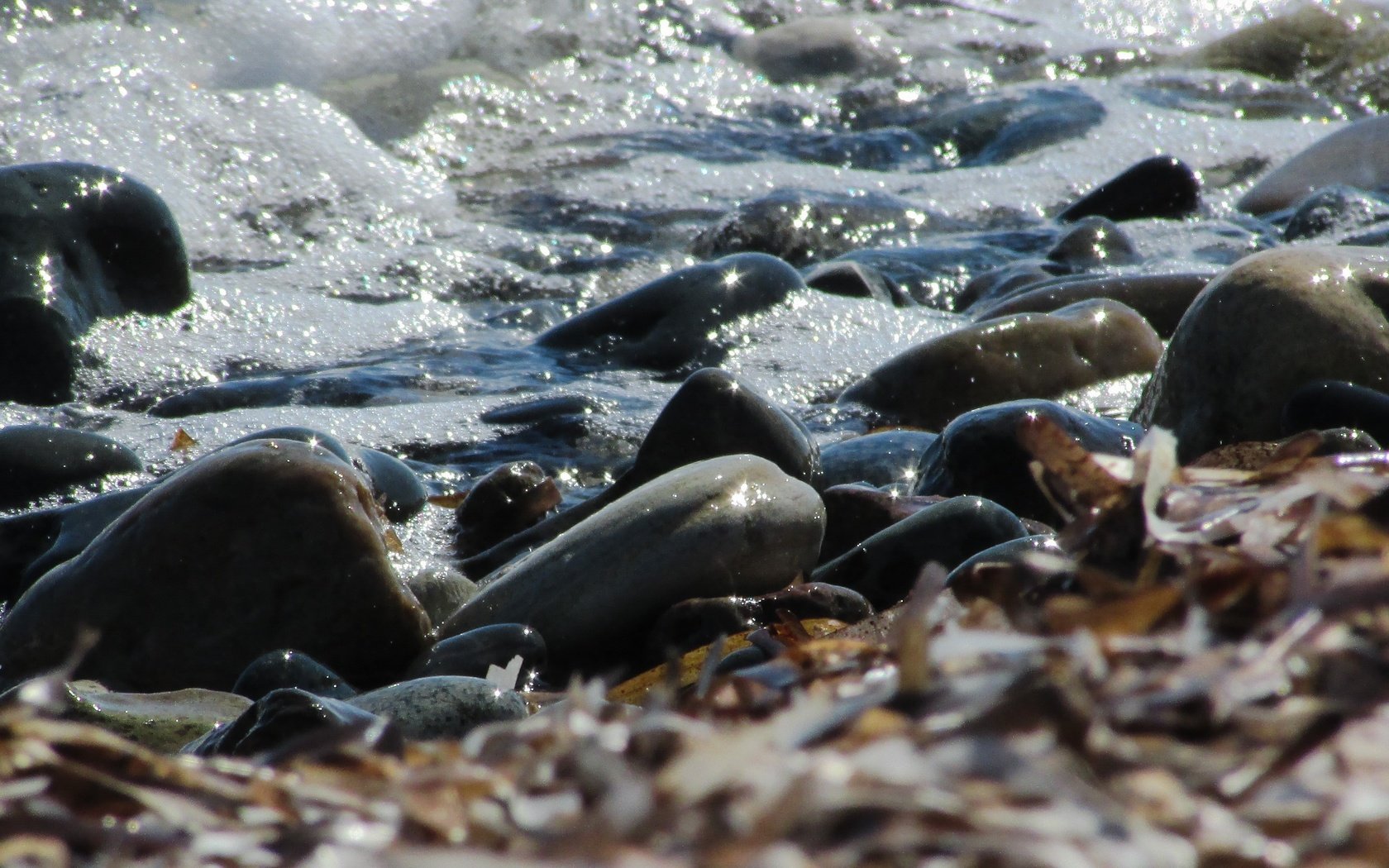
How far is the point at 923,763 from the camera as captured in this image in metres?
0.63

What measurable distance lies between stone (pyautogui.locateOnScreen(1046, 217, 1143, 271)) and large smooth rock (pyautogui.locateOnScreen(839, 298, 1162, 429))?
1.92m

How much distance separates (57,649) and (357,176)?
19.8 feet

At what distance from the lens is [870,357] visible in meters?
5.93

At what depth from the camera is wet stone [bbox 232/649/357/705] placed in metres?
2.77

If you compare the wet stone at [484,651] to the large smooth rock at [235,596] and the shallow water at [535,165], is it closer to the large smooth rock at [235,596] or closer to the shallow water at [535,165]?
the large smooth rock at [235,596]

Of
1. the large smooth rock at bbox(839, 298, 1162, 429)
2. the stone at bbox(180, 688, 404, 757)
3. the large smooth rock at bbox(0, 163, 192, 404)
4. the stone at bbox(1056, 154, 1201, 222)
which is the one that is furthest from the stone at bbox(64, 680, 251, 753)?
the stone at bbox(1056, 154, 1201, 222)

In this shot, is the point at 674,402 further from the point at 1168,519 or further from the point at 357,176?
the point at 357,176

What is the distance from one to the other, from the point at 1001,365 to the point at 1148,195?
3.95 metres

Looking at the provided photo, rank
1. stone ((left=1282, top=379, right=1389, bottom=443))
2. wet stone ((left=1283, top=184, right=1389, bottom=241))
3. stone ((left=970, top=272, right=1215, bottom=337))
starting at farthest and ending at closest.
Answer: wet stone ((left=1283, top=184, right=1389, bottom=241)) < stone ((left=970, top=272, right=1215, bottom=337)) < stone ((left=1282, top=379, right=1389, bottom=443))

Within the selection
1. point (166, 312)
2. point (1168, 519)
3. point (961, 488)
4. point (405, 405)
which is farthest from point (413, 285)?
point (1168, 519)

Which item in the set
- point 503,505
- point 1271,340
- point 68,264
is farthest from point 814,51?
point 1271,340

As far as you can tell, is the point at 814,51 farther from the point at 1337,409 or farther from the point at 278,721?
the point at 278,721

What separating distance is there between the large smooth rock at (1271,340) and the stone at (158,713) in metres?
2.63

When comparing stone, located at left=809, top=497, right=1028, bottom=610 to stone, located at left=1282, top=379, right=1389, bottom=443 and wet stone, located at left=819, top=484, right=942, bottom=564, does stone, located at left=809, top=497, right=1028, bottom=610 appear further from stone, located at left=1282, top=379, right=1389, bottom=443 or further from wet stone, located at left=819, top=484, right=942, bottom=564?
stone, located at left=1282, top=379, right=1389, bottom=443
